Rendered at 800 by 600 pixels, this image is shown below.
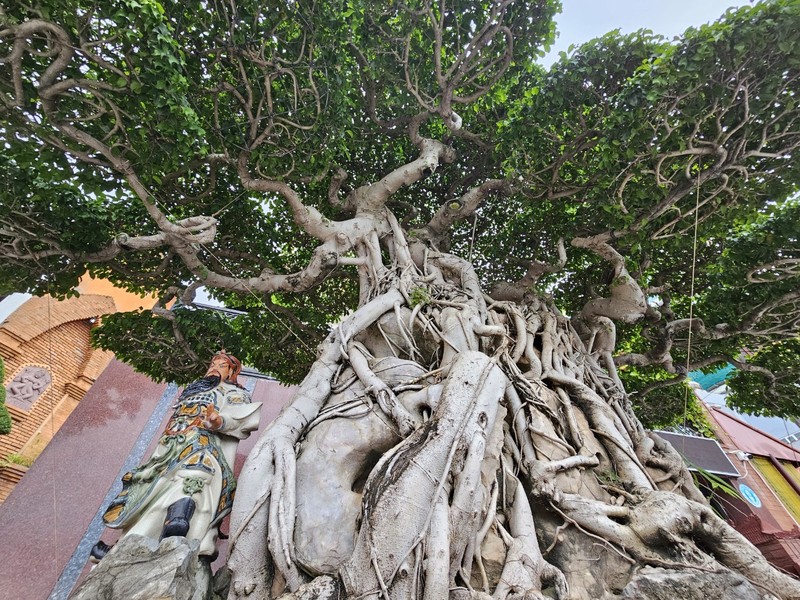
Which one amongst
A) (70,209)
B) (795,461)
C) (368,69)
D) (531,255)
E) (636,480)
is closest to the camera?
(636,480)

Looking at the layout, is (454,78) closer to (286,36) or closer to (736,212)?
(286,36)

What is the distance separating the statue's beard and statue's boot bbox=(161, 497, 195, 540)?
Answer: 946mm

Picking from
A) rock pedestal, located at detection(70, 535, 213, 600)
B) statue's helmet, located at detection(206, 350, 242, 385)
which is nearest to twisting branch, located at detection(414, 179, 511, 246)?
statue's helmet, located at detection(206, 350, 242, 385)

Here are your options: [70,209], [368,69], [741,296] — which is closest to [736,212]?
[741,296]

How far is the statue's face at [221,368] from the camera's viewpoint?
10.7ft

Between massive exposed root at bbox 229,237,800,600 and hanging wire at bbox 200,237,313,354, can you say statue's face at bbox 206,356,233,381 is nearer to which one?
massive exposed root at bbox 229,237,800,600

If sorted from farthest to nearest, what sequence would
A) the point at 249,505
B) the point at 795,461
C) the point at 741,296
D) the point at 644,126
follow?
the point at 795,461 < the point at 741,296 < the point at 644,126 < the point at 249,505

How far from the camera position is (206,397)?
9.49 feet

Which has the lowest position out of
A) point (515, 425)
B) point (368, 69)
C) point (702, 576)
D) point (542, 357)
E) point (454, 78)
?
point (702, 576)

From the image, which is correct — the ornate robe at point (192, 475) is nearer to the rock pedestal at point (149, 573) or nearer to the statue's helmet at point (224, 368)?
the rock pedestal at point (149, 573)

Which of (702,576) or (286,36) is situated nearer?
(702,576)

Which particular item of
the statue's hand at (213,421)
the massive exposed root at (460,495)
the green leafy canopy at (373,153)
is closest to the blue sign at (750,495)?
the green leafy canopy at (373,153)

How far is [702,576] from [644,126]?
351cm

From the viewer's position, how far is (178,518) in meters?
2.11
